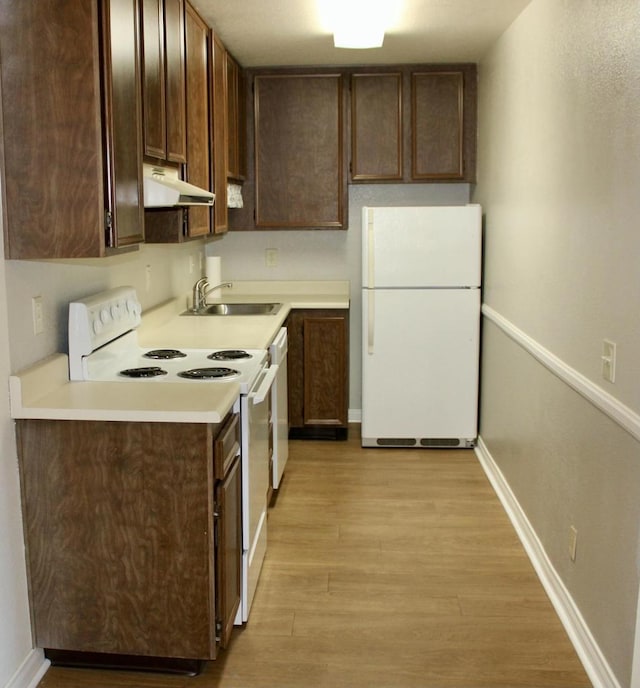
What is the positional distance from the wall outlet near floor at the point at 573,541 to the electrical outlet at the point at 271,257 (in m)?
3.15

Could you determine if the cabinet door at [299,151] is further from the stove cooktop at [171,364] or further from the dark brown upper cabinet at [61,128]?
the dark brown upper cabinet at [61,128]

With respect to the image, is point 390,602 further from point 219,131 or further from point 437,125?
point 437,125

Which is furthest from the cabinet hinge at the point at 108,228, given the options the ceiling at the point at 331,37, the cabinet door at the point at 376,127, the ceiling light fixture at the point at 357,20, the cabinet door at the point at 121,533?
the cabinet door at the point at 376,127

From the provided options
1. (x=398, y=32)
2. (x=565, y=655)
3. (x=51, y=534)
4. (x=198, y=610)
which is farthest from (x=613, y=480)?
(x=398, y=32)

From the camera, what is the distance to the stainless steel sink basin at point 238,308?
15.5ft

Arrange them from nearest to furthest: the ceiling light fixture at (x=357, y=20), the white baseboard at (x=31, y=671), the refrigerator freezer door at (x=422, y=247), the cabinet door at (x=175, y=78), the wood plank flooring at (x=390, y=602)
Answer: the white baseboard at (x=31, y=671)
the wood plank flooring at (x=390, y=602)
the cabinet door at (x=175, y=78)
the ceiling light fixture at (x=357, y=20)
the refrigerator freezer door at (x=422, y=247)

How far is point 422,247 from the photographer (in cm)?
470

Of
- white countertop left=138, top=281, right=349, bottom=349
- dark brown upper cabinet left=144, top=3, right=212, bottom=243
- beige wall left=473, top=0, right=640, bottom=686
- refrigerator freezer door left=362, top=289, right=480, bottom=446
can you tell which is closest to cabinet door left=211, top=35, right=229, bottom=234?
dark brown upper cabinet left=144, top=3, right=212, bottom=243

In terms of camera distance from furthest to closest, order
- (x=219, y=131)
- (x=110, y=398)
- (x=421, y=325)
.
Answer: (x=421, y=325)
(x=219, y=131)
(x=110, y=398)

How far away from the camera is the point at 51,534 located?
2.41 meters

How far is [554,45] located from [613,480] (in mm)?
1732

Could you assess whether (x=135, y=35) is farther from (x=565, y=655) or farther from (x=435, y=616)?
(x=565, y=655)

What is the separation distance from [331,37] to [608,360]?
259 centimetres

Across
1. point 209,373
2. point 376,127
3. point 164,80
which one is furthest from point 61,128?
point 376,127
